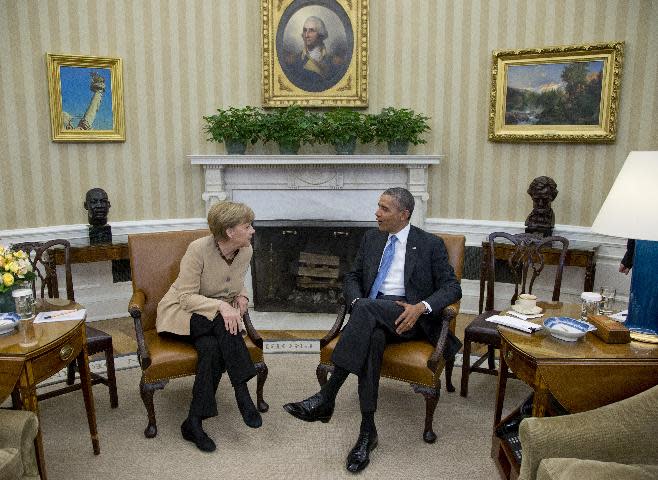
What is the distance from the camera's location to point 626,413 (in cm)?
187

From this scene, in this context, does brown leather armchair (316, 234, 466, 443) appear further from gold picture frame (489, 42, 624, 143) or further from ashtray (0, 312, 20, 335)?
gold picture frame (489, 42, 624, 143)

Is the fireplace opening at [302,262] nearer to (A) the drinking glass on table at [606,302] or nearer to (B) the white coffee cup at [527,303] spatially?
(B) the white coffee cup at [527,303]

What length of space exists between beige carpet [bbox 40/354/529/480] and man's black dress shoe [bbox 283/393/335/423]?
0.14m

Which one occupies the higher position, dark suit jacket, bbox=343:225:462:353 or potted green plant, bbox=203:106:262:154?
potted green plant, bbox=203:106:262:154

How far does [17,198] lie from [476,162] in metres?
4.30

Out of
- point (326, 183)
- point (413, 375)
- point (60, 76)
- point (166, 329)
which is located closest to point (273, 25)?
point (326, 183)

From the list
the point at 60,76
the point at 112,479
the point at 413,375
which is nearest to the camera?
the point at 112,479

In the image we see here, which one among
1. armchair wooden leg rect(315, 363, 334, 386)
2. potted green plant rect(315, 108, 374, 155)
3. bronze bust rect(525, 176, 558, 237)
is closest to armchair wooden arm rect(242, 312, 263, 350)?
armchair wooden leg rect(315, 363, 334, 386)

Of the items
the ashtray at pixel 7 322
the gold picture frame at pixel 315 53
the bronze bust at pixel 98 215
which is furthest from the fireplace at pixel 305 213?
the ashtray at pixel 7 322

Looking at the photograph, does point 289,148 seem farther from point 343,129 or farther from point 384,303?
point 384,303

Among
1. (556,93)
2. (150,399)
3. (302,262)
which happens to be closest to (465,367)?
(150,399)

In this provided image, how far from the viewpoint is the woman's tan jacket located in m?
2.96

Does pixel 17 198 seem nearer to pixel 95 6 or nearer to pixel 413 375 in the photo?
pixel 95 6

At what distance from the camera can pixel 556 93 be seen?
4676 millimetres
